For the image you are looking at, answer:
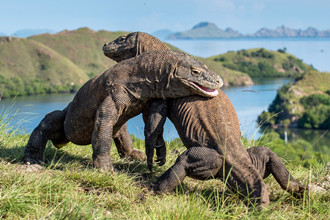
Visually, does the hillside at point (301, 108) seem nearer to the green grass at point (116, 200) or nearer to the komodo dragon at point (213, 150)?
the komodo dragon at point (213, 150)

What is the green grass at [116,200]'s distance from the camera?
416 centimetres

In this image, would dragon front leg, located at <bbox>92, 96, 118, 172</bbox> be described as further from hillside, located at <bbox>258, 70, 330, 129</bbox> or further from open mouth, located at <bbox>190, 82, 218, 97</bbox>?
hillside, located at <bbox>258, 70, 330, 129</bbox>

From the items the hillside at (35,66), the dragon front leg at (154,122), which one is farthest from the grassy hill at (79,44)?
the dragon front leg at (154,122)

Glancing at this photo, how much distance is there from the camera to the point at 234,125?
5410 millimetres

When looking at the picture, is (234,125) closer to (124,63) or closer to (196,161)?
(196,161)

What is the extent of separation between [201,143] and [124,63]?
5.90 feet

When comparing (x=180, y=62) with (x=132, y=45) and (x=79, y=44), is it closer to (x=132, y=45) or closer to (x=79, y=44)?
(x=132, y=45)

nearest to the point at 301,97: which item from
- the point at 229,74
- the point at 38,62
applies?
the point at 229,74

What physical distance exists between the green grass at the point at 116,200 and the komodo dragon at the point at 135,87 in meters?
0.58

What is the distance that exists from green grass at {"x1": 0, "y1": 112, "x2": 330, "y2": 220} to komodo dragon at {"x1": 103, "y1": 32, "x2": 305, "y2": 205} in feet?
0.73

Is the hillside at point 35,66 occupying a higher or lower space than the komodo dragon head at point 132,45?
lower

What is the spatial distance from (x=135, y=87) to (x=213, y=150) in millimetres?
1555

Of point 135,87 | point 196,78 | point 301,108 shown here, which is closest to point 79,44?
Answer: point 301,108

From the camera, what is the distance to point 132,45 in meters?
6.41
